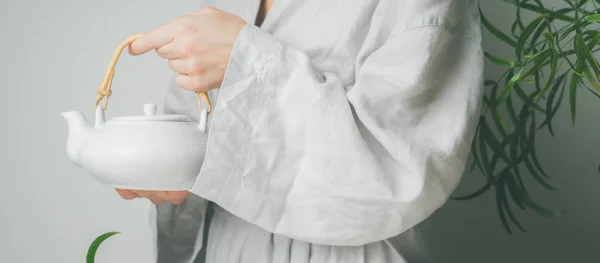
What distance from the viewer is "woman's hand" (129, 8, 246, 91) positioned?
2.40 ft

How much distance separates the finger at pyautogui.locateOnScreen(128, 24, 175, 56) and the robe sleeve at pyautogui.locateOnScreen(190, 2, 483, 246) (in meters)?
0.09

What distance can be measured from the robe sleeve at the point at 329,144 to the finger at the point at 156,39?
9 centimetres

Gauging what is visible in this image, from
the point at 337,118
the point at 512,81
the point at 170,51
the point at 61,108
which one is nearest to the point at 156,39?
the point at 170,51

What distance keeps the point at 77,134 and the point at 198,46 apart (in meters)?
0.20

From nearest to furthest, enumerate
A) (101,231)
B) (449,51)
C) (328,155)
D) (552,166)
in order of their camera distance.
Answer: (328,155) < (449,51) < (552,166) < (101,231)

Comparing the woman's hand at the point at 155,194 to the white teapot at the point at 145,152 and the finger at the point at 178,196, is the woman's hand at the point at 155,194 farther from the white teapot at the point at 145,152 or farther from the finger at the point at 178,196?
the white teapot at the point at 145,152

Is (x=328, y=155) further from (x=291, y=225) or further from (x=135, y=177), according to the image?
(x=135, y=177)

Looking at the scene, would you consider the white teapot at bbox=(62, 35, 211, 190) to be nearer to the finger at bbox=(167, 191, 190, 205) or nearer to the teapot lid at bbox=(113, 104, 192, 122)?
the teapot lid at bbox=(113, 104, 192, 122)

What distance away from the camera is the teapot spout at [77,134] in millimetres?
759

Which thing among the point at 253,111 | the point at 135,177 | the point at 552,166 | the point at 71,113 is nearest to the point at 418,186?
the point at 253,111

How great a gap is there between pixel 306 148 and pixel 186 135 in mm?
150

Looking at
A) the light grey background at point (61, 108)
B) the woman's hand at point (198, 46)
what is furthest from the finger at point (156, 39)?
the light grey background at point (61, 108)

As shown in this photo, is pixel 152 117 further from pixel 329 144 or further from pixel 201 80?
pixel 329 144

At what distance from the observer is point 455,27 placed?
0.81m
